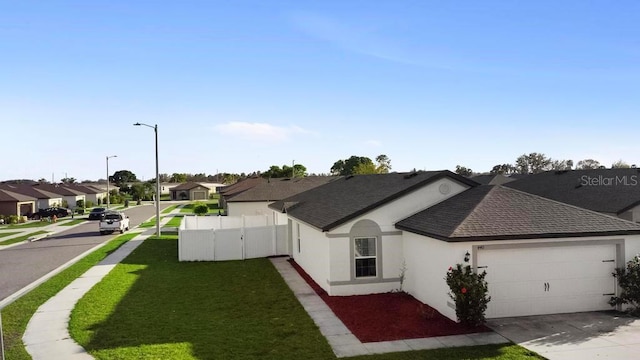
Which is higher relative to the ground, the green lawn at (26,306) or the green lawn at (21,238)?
the green lawn at (21,238)

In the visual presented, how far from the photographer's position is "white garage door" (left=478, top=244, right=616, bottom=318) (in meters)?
12.9

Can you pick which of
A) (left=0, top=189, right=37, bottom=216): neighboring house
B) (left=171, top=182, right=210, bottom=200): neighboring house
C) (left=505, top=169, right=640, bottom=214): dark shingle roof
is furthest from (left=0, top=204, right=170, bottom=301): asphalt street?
(left=171, top=182, right=210, bottom=200): neighboring house

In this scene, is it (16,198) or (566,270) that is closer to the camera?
(566,270)

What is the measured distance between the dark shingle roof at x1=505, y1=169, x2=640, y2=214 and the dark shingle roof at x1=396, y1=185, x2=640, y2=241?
520 inches

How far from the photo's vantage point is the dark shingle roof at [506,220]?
12.6 meters

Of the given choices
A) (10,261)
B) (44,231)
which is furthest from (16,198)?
(10,261)

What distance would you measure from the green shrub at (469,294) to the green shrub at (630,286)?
4370 millimetres

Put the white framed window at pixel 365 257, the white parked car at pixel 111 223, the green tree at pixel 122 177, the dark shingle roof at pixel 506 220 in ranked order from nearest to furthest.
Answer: the dark shingle roof at pixel 506 220 → the white framed window at pixel 365 257 → the white parked car at pixel 111 223 → the green tree at pixel 122 177

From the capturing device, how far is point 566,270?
43.3 ft

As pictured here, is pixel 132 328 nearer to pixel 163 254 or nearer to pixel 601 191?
pixel 163 254

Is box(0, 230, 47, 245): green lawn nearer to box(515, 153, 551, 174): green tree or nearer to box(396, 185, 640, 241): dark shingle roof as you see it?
box(396, 185, 640, 241): dark shingle roof

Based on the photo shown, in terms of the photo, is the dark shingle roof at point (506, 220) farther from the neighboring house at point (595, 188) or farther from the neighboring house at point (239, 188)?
the neighboring house at point (239, 188)

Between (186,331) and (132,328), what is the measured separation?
154 cm
